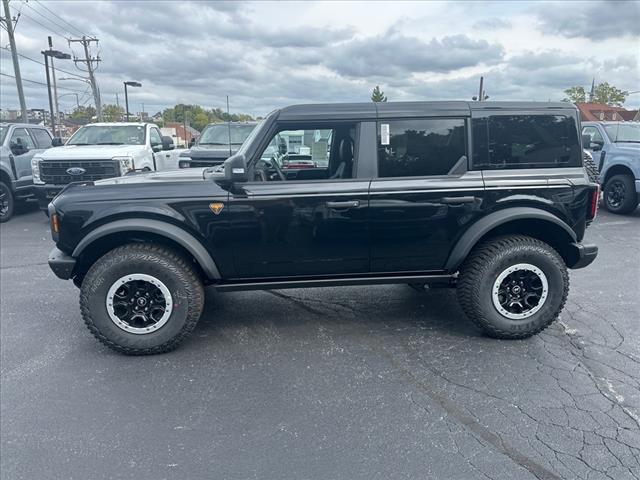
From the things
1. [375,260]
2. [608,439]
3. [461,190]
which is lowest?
[608,439]

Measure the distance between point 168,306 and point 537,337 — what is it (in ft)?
10.2

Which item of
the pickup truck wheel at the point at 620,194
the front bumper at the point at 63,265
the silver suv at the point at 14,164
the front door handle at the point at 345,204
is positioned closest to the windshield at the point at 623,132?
the pickup truck wheel at the point at 620,194

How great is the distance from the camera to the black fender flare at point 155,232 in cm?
350

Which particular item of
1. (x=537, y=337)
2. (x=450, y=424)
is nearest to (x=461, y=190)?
Result: (x=537, y=337)

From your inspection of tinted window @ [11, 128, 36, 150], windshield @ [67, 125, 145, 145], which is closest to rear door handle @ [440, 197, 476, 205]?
windshield @ [67, 125, 145, 145]

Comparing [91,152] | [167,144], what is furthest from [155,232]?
[167,144]

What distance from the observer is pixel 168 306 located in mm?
3645

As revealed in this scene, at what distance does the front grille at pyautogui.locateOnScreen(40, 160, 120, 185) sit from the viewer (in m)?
8.34

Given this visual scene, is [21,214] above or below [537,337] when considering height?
above

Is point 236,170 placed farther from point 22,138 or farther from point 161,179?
point 22,138

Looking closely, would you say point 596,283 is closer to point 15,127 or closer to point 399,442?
point 399,442

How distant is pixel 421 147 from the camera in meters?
3.71

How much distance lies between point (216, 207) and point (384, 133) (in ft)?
4.77

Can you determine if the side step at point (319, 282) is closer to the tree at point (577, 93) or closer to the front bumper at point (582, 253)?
the front bumper at point (582, 253)
